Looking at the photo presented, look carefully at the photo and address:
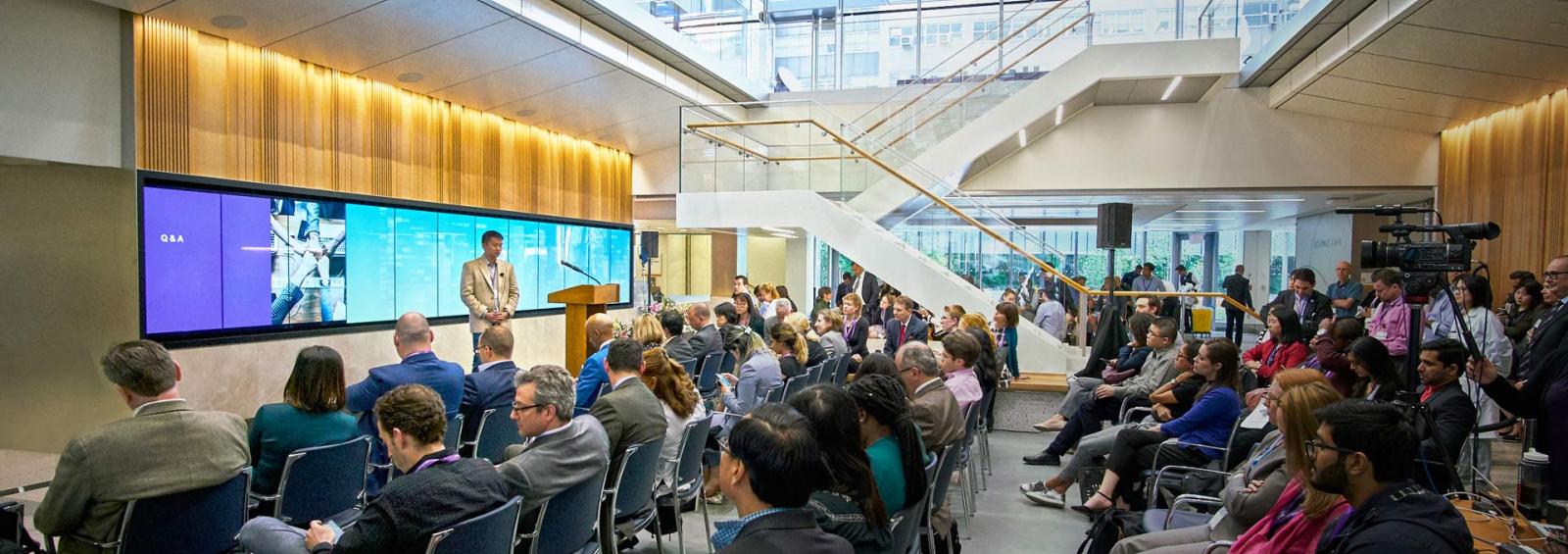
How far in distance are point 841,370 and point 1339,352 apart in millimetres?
3630

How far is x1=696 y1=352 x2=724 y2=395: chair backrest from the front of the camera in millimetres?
6273

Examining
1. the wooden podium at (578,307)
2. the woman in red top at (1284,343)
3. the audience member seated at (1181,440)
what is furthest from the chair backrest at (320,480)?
the woman in red top at (1284,343)

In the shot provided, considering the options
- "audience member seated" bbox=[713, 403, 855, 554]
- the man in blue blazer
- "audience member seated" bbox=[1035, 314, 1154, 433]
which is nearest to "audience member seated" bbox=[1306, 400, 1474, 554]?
"audience member seated" bbox=[713, 403, 855, 554]

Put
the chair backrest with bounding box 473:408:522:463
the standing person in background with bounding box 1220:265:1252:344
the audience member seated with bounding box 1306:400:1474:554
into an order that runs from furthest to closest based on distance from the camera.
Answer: the standing person in background with bounding box 1220:265:1252:344 → the chair backrest with bounding box 473:408:522:463 → the audience member seated with bounding box 1306:400:1474:554

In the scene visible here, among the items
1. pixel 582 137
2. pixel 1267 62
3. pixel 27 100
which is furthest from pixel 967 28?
pixel 27 100

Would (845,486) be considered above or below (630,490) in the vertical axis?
above

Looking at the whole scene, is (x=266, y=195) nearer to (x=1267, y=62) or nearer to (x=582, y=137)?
(x=582, y=137)

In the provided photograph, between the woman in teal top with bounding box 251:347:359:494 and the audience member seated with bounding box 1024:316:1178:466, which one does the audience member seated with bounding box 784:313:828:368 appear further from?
the woman in teal top with bounding box 251:347:359:494

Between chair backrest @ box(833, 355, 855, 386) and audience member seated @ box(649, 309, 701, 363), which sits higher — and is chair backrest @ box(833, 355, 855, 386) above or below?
below

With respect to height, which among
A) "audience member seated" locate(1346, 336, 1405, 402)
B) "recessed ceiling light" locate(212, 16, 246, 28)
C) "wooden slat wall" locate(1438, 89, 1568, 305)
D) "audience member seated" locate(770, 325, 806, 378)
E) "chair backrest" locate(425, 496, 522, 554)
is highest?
"recessed ceiling light" locate(212, 16, 246, 28)

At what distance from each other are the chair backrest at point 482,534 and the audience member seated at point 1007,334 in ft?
18.4

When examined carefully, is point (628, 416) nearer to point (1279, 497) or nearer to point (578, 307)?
point (1279, 497)

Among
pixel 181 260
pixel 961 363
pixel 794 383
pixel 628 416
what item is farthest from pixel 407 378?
pixel 181 260

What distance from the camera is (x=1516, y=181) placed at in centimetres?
920
